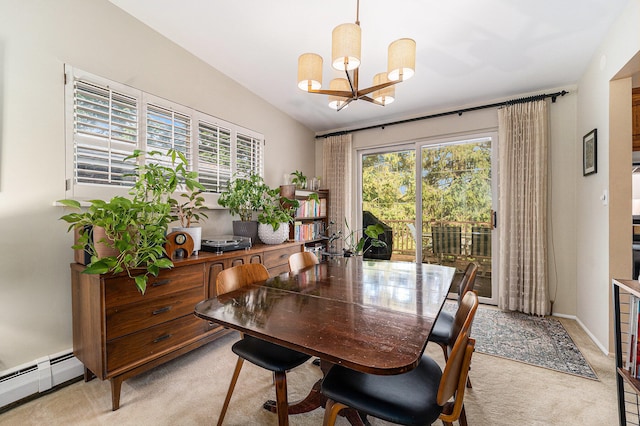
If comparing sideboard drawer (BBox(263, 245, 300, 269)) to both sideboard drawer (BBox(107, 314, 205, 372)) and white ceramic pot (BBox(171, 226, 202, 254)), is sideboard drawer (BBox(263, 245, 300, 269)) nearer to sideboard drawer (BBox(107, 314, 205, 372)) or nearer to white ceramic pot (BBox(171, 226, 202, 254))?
white ceramic pot (BBox(171, 226, 202, 254))

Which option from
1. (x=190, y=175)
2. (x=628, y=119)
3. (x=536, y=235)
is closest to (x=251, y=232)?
(x=190, y=175)

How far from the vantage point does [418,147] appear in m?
3.88

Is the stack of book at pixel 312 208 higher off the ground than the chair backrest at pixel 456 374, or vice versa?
the stack of book at pixel 312 208

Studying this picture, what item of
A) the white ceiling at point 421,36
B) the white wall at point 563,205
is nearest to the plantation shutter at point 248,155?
the white ceiling at point 421,36

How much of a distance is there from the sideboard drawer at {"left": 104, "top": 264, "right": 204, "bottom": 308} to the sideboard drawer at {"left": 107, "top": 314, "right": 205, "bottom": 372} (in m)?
0.23

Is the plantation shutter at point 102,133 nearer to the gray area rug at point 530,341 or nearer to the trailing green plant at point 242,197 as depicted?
the trailing green plant at point 242,197

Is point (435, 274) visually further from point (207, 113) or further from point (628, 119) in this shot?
point (207, 113)

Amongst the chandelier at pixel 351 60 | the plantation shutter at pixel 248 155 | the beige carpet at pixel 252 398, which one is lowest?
the beige carpet at pixel 252 398

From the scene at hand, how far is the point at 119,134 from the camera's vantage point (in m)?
2.19

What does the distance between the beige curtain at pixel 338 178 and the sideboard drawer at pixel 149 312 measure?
2.59m

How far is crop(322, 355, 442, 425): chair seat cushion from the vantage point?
99 cm

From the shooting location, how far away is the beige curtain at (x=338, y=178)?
171 inches

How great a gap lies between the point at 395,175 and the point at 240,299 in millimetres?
3354

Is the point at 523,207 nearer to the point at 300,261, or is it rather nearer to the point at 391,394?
the point at 300,261
